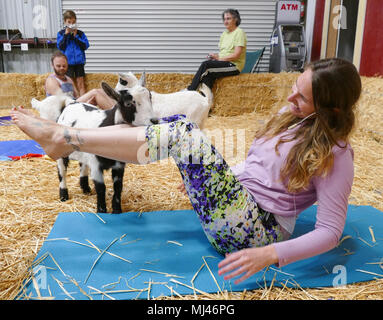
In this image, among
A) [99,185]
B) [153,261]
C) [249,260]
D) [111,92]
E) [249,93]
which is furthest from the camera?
[249,93]

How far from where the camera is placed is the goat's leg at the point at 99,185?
5.68 feet

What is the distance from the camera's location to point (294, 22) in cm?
619

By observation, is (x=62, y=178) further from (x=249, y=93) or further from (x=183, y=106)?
(x=249, y=93)

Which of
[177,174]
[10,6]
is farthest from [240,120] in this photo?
[10,6]

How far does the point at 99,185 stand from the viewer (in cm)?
176

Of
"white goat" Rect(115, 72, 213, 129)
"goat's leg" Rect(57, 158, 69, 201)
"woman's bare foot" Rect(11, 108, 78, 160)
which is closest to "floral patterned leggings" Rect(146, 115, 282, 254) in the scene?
"woman's bare foot" Rect(11, 108, 78, 160)

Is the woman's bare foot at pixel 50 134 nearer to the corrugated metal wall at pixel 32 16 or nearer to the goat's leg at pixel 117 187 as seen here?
the goat's leg at pixel 117 187

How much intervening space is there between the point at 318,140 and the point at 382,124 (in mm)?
2795

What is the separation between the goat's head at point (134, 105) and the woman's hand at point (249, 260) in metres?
0.83

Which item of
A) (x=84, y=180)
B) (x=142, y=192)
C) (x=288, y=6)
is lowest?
(x=142, y=192)

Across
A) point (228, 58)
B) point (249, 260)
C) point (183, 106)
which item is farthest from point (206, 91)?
point (249, 260)

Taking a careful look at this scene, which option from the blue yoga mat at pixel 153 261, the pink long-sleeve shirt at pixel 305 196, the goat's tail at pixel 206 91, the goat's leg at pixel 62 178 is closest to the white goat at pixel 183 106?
the goat's tail at pixel 206 91

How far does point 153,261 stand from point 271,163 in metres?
0.65

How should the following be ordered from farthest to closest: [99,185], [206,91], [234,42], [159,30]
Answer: [159,30]
[234,42]
[206,91]
[99,185]
